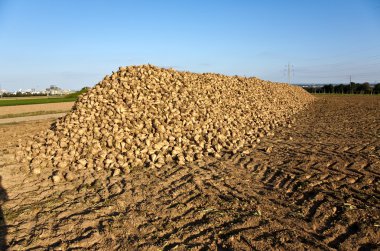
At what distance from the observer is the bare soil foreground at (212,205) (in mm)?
3859

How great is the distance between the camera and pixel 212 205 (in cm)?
483

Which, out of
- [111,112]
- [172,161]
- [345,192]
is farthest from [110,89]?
[345,192]

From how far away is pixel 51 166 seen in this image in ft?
23.7

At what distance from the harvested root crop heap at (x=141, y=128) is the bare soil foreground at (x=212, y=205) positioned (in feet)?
1.96

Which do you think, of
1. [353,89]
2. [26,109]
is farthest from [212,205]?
[353,89]

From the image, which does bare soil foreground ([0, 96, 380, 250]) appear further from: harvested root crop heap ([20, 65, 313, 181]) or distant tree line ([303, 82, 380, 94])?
distant tree line ([303, 82, 380, 94])

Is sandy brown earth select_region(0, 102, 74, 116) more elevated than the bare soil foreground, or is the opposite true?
sandy brown earth select_region(0, 102, 74, 116)

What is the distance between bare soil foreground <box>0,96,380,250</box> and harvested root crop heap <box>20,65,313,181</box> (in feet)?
1.96

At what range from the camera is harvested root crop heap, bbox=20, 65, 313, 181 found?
23.9ft

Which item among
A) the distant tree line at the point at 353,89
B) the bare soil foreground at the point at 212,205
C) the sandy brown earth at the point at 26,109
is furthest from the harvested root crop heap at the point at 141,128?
the distant tree line at the point at 353,89

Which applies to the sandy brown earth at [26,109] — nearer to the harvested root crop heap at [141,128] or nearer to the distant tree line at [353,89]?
the harvested root crop heap at [141,128]

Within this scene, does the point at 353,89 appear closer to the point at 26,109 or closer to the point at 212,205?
the point at 26,109

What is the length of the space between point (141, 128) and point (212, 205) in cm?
417

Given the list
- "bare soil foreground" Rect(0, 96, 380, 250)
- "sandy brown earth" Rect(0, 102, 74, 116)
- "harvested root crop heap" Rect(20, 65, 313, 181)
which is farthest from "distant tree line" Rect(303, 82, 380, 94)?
"bare soil foreground" Rect(0, 96, 380, 250)
